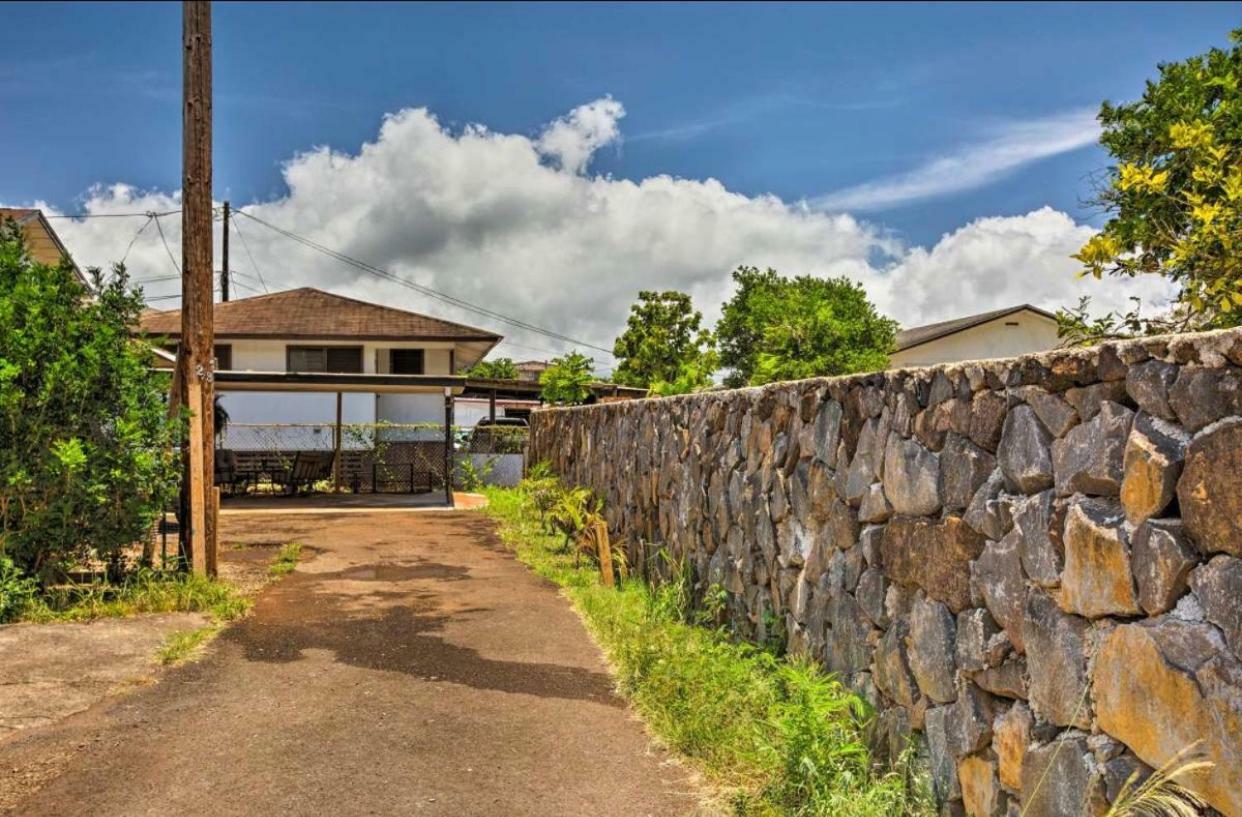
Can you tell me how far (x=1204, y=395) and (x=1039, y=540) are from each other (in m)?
0.83

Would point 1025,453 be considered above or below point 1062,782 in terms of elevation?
above

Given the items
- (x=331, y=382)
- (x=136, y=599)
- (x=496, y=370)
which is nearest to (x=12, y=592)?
(x=136, y=599)

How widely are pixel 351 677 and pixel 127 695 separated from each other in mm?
1337

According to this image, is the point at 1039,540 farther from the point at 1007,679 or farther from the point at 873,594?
the point at 873,594

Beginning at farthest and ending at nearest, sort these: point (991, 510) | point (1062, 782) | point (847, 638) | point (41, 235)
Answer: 1. point (41, 235)
2. point (847, 638)
3. point (991, 510)
4. point (1062, 782)

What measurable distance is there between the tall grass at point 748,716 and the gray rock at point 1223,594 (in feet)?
5.55

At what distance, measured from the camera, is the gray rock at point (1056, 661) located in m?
3.25

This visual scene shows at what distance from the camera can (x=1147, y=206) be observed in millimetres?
6324

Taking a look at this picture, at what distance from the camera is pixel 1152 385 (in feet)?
9.86

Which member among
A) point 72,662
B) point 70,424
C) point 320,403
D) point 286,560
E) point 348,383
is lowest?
point 72,662

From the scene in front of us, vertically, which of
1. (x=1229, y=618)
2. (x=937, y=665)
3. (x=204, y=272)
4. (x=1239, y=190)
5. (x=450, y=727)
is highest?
(x=204, y=272)

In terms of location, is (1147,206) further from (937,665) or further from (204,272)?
(204,272)

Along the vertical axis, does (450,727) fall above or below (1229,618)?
below

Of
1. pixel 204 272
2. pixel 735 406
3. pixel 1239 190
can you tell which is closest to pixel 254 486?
pixel 204 272
